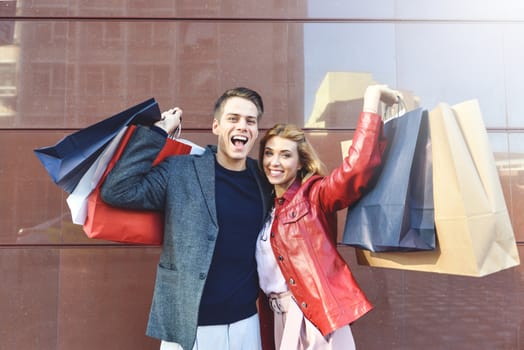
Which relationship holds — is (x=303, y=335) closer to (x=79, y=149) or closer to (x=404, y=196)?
(x=404, y=196)

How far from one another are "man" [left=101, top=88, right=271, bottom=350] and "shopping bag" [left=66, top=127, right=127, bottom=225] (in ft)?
0.24

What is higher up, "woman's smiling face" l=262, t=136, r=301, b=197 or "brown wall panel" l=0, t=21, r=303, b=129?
"brown wall panel" l=0, t=21, r=303, b=129

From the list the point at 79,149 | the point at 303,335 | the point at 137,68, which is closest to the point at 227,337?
the point at 303,335

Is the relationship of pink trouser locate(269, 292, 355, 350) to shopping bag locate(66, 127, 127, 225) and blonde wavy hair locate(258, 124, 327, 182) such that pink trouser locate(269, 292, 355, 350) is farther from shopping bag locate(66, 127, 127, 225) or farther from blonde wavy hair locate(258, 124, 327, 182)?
shopping bag locate(66, 127, 127, 225)

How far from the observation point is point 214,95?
3.09m

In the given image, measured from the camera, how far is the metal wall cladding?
9.80ft

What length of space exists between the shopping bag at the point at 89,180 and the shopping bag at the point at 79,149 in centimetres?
2

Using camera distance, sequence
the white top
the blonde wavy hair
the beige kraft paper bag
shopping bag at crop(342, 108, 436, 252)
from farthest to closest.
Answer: the blonde wavy hair < the white top < shopping bag at crop(342, 108, 436, 252) < the beige kraft paper bag

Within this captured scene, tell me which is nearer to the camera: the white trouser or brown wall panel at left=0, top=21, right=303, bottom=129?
the white trouser

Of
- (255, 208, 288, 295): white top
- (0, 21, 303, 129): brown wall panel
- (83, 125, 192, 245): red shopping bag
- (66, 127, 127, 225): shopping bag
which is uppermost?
(0, 21, 303, 129): brown wall panel

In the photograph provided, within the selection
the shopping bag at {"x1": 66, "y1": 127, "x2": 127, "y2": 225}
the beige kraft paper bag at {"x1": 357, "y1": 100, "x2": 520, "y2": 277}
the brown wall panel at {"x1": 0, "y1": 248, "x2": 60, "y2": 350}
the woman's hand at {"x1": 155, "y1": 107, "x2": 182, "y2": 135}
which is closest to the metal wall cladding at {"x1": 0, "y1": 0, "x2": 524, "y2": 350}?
the brown wall panel at {"x1": 0, "y1": 248, "x2": 60, "y2": 350}

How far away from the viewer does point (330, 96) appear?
3.12m

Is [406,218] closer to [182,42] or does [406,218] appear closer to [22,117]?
[182,42]

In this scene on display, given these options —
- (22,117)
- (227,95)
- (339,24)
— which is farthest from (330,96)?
(22,117)
